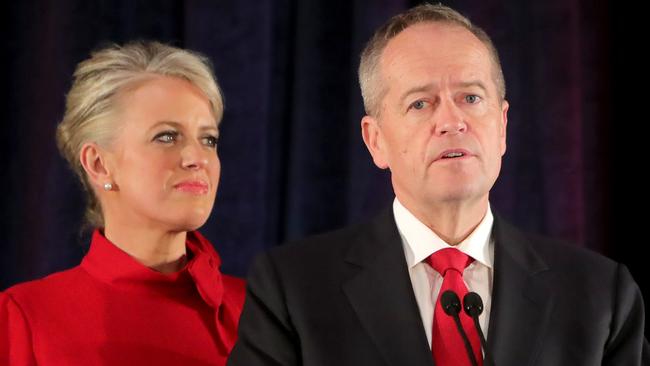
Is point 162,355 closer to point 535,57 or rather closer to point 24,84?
point 24,84

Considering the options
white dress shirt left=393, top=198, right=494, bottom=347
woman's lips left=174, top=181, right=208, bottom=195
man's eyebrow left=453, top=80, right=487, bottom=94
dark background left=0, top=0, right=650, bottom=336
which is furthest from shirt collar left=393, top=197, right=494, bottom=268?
dark background left=0, top=0, right=650, bottom=336

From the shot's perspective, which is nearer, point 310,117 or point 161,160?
point 161,160

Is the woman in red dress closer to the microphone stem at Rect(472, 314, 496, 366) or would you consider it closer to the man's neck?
the man's neck

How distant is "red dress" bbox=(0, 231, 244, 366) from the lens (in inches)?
81.0

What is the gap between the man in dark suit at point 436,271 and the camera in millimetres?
1514

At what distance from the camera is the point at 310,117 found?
2.74 meters

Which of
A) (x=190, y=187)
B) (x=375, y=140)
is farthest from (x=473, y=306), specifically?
(x=190, y=187)

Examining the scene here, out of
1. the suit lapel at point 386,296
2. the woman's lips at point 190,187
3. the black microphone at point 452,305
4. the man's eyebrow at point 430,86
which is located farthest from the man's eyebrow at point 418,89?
the woman's lips at point 190,187

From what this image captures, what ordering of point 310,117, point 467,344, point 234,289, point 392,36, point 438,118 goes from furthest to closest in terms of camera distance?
1. point 310,117
2. point 234,289
3. point 392,36
4. point 438,118
5. point 467,344

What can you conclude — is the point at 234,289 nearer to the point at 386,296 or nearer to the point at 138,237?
the point at 138,237

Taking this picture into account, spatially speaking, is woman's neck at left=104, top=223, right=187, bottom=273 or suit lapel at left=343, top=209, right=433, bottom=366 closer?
suit lapel at left=343, top=209, right=433, bottom=366

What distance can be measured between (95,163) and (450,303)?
114cm

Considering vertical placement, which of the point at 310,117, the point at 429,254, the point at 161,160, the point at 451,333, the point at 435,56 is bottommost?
the point at 451,333

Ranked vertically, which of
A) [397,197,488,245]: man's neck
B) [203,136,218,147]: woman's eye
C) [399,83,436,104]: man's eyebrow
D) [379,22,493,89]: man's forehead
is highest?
[379,22,493,89]: man's forehead
